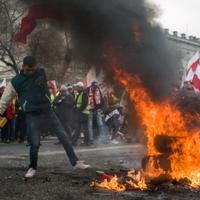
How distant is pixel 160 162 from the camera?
853 cm

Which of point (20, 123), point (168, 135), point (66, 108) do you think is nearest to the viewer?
point (168, 135)

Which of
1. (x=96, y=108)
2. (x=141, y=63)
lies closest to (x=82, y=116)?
(x=96, y=108)

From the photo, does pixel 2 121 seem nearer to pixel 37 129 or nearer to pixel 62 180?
pixel 37 129

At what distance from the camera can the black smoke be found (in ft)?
29.6

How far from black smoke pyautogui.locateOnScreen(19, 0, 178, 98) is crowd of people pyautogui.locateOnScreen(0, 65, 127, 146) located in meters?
6.30

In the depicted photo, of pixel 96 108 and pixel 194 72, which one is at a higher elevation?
pixel 194 72

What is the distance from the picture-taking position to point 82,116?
53.0 ft

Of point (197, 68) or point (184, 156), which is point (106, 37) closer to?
point (184, 156)

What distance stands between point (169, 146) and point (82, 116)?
775 centimetres

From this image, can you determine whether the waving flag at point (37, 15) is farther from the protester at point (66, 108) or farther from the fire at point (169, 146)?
the protester at point (66, 108)

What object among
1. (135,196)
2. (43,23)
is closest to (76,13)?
(43,23)

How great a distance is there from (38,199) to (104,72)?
119 inches

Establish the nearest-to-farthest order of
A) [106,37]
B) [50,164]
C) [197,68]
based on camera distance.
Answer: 1. [106,37]
2. [50,164]
3. [197,68]

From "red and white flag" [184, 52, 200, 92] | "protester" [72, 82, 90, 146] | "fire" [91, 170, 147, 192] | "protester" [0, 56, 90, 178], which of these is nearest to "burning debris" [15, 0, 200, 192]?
"fire" [91, 170, 147, 192]
